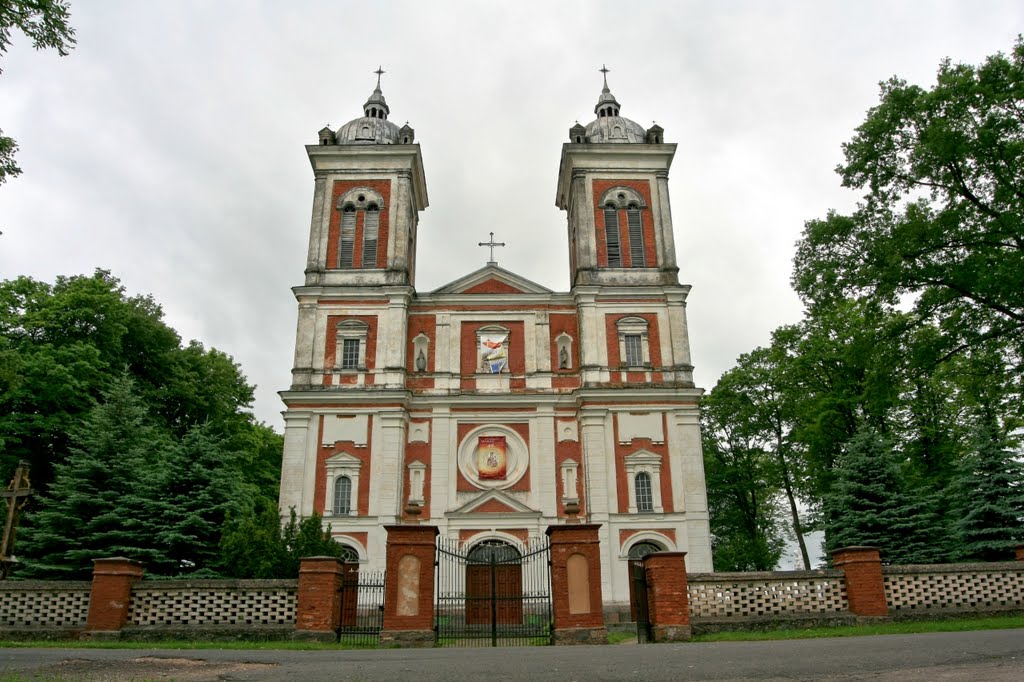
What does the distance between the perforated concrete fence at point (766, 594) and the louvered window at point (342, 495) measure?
1553 cm

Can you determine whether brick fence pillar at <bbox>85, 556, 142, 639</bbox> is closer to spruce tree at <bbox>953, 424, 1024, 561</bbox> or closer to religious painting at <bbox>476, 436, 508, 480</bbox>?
religious painting at <bbox>476, 436, 508, 480</bbox>

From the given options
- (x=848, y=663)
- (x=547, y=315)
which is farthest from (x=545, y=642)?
(x=547, y=315)

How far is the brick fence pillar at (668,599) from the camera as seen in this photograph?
1304 cm

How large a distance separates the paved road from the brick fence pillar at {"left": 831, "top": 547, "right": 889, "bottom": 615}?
2199mm

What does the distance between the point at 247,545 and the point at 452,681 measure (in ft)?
40.2

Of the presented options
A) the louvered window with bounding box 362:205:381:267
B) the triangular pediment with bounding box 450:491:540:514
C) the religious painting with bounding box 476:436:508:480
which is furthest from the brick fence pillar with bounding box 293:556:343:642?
the louvered window with bounding box 362:205:381:267

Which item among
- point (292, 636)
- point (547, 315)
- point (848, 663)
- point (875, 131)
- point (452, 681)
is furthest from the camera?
point (547, 315)

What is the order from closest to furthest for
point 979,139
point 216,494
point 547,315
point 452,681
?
point 452,681
point 979,139
point 216,494
point 547,315

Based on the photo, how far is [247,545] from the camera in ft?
59.8

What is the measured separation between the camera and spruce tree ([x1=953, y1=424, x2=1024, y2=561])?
2109 centimetres

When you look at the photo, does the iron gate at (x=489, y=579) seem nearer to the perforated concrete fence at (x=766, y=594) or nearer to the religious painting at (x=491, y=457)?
the religious painting at (x=491, y=457)

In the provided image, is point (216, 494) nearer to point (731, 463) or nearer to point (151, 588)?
point (151, 588)

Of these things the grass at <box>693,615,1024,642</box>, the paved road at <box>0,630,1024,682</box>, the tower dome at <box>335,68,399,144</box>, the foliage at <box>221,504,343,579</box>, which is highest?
the tower dome at <box>335,68,399,144</box>

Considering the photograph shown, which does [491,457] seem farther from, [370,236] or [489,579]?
[370,236]
